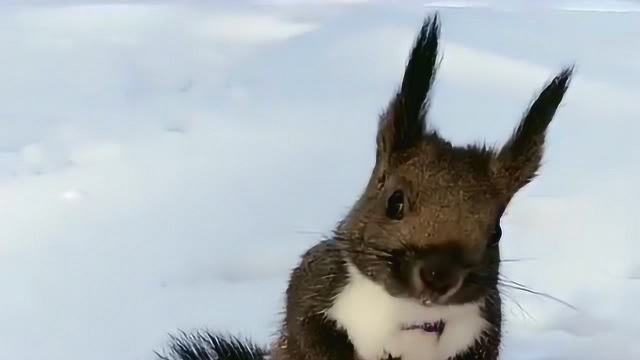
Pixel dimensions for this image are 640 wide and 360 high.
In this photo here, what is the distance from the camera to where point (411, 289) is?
0.73 meters

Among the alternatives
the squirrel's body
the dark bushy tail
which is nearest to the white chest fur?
the squirrel's body

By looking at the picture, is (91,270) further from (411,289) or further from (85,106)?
(411,289)

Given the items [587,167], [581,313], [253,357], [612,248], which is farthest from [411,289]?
[587,167]

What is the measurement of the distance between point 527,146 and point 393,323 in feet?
0.49

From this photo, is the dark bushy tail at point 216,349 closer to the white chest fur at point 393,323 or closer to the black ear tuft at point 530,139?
the white chest fur at point 393,323

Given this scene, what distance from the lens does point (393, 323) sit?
0.77 meters

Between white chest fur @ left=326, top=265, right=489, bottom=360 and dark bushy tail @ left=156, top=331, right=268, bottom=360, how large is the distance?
19 centimetres

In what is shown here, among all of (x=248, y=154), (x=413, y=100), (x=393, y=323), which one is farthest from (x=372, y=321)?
(x=248, y=154)

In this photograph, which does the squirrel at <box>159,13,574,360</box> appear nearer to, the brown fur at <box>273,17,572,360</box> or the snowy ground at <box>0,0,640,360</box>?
the brown fur at <box>273,17,572,360</box>

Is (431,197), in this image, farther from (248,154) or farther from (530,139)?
(248,154)

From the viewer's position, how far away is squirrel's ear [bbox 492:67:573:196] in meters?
0.77

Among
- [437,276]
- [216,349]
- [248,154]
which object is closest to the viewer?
[437,276]

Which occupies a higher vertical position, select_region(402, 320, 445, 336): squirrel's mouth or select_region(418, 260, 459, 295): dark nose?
select_region(418, 260, 459, 295): dark nose

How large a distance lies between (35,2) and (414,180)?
1.38 meters
